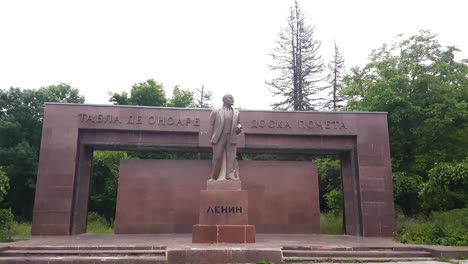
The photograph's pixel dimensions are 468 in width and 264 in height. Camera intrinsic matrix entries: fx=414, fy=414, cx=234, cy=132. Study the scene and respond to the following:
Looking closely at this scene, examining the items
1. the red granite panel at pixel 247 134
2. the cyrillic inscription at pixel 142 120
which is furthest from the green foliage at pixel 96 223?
the cyrillic inscription at pixel 142 120

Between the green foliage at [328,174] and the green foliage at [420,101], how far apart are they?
366 cm

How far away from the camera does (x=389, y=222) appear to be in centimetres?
1691

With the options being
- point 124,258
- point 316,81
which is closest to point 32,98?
point 316,81

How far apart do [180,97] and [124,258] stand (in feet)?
90.5

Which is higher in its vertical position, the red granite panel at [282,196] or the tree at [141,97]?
the tree at [141,97]

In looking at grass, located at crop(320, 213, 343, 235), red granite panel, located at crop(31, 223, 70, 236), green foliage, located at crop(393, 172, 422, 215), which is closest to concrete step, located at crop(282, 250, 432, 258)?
green foliage, located at crop(393, 172, 422, 215)

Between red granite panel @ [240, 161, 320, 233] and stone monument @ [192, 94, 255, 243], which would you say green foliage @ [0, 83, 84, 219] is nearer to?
red granite panel @ [240, 161, 320, 233]

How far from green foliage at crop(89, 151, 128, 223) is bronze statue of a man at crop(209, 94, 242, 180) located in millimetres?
19804

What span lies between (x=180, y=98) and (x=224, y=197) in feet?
83.5

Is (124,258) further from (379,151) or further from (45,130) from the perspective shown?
(379,151)

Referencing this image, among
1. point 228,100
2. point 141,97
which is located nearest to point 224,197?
point 228,100

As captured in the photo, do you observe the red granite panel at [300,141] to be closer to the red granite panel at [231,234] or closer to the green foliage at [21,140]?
the red granite panel at [231,234]

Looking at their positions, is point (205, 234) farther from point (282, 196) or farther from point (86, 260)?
point (282, 196)

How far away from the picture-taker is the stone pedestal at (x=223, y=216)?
1116 cm
